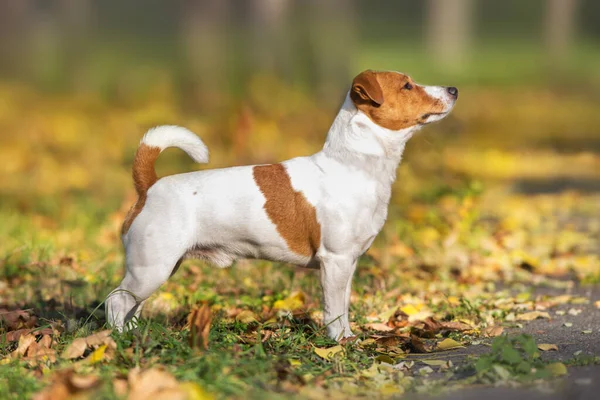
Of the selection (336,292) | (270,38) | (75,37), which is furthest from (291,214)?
(75,37)

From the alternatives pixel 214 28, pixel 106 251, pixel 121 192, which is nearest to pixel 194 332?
pixel 106 251

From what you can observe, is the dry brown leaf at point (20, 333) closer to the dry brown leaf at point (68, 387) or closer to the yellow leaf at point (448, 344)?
the dry brown leaf at point (68, 387)

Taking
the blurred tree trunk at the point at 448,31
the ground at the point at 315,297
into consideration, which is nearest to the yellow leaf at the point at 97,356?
the ground at the point at 315,297

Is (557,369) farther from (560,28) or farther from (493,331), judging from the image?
(560,28)

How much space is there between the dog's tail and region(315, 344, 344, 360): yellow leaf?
4.06 feet

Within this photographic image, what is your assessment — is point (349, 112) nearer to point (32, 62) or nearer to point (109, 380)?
point (109, 380)

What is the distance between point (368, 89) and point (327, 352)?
Answer: 1429 millimetres

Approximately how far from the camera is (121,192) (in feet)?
32.2

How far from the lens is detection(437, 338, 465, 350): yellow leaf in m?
4.86

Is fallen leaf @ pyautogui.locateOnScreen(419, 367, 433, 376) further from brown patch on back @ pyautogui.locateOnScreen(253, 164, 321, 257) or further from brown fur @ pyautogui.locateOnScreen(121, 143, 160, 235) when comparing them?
brown fur @ pyautogui.locateOnScreen(121, 143, 160, 235)

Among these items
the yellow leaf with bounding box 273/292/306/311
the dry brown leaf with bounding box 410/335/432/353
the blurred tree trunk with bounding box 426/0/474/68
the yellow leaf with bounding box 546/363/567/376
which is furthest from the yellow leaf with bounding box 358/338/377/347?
the blurred tree trunk with bounding box 426/0/474/68

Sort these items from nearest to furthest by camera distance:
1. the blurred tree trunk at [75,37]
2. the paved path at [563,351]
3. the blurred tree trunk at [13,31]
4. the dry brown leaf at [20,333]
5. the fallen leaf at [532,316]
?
1. the paved path at [563,351]
2. the dry brown leaf at [20,333]
3. the fallen leaf at [532,316]
4. the blurred tree trunk at [75,37]
5. the blurred tree trunk at [13,31]

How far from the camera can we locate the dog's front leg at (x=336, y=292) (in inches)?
195

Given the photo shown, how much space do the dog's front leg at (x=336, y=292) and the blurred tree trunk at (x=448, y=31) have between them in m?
27.0
